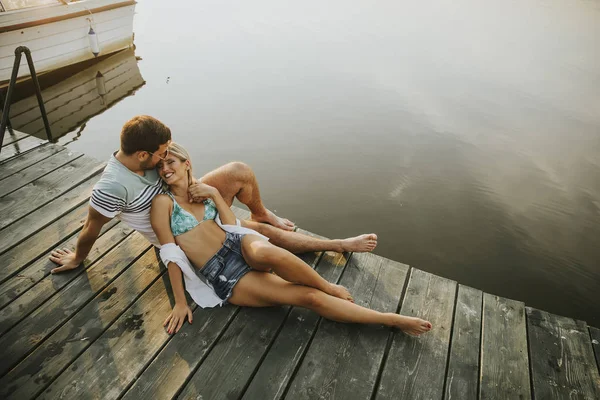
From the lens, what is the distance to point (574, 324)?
2.61 m

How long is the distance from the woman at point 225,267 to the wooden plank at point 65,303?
2.09ft

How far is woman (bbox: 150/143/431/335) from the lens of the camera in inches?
90.7

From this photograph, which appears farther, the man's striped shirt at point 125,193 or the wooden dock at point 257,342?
the man's striped shirt at point 125,193

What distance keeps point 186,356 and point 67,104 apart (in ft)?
24.1

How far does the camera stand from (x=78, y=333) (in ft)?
7.37

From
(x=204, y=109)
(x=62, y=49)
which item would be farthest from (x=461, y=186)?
(x=62, y=49)

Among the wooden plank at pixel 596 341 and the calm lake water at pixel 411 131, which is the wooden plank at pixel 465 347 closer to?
the wooden plank at pixel 596 341

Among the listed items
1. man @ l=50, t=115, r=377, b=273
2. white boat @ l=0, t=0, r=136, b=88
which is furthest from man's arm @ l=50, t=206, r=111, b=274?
white boat @ l=0, t=0, r=136, b=88

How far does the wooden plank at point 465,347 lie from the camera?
2.14m

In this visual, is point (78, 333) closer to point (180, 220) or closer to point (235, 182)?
point (180, 220)

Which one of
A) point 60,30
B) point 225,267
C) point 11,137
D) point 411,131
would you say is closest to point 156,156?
point 225,267

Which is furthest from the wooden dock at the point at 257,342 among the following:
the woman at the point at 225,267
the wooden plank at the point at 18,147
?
the wooden plank at the point at 18,147

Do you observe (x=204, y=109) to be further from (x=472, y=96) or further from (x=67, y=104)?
(x=472, y=96)

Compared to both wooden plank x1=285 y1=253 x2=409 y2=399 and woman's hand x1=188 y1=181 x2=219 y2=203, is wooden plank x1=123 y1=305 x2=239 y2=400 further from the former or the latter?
woman's hand x1=188 y1=181 x2=219 y2=203
